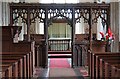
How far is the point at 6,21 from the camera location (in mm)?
11211

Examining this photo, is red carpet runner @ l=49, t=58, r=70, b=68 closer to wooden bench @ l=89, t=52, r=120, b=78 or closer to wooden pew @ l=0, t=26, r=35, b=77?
wooden pew @ l=0, t=26, r=35, b=77

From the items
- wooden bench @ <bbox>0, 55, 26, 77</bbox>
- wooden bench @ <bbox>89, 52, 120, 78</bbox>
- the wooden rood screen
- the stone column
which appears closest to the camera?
wooden bench @ <bbox>0, 55, 26, 77</bbox>

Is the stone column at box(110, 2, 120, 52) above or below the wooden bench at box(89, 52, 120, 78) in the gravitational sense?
above

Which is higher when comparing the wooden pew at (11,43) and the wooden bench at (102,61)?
the wooden pew at (11,43)

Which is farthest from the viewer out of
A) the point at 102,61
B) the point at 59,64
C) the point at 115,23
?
the point at 59,64

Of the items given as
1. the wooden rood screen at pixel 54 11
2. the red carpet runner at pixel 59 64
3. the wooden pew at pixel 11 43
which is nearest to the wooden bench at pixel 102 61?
the wooden pew at pixel 11 43

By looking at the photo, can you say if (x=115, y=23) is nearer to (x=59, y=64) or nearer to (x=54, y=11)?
(x=54, y=11)

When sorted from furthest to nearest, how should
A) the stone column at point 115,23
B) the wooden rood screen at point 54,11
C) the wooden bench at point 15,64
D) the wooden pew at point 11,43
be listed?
the stone column at point 115,23, the wooden rood screen at point 54,11, the wooden pew at point 11,43, the wooden bench at point 15,64

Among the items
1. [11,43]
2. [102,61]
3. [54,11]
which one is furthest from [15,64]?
[54,11]

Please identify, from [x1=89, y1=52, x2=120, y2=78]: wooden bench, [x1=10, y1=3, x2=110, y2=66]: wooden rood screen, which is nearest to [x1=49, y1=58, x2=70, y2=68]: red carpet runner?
[x1=10, y1=3, x2=110, y2=66]: wooden rood screen

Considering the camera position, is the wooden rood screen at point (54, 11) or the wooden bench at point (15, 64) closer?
A: the wooden bench at point (15, 64)

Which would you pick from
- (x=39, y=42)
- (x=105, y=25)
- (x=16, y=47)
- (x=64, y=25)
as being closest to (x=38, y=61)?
(x=39, y=42)

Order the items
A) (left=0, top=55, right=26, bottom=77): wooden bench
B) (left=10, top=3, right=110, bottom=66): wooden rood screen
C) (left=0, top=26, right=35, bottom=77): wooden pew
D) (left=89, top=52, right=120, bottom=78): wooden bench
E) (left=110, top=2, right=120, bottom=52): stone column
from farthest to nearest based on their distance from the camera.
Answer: (left=110, top=2, right=120, bottom=52): stone column → (left=10, top=3, right=110, bottom=66): wooden rood screen → (left=0, top=26, right=35, bottom=77): wooden pew → (left=89, top=52, right=120, bottom=78): wooden bench → (left=0, top=55, right=26, bottom=77): wooden bench

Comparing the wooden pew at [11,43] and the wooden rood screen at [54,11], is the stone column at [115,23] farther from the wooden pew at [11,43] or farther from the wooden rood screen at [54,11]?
the wooden pew at [11,43]
